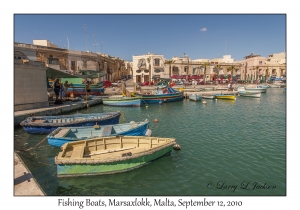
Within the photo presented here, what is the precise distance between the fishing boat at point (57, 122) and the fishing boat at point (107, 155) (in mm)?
5184

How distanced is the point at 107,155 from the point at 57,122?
7.77 m

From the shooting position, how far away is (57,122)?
15312mm

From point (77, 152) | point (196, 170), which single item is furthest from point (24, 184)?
point (196, 170)

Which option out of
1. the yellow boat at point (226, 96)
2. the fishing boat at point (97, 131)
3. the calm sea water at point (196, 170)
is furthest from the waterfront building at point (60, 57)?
the calm sea water at point (196, 170)

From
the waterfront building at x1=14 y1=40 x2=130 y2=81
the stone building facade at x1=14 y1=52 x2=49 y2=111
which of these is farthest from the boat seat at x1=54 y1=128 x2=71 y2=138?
the waterfront building at x1=14 y1=40 x2=130 y2=81

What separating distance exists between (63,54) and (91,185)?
1588 inches

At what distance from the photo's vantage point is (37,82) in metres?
19.5

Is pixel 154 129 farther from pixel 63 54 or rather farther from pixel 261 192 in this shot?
pixel 63 54

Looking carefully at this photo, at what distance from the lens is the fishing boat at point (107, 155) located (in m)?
8.25

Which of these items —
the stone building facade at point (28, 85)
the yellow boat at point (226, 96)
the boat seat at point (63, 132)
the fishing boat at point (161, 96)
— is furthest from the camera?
the yellow boat at point (226, 96)

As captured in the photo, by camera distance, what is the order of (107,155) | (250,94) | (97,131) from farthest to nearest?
(250,94), (97,131), (107,155)

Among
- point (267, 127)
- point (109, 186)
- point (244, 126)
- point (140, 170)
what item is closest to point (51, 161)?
point (109, 186)
